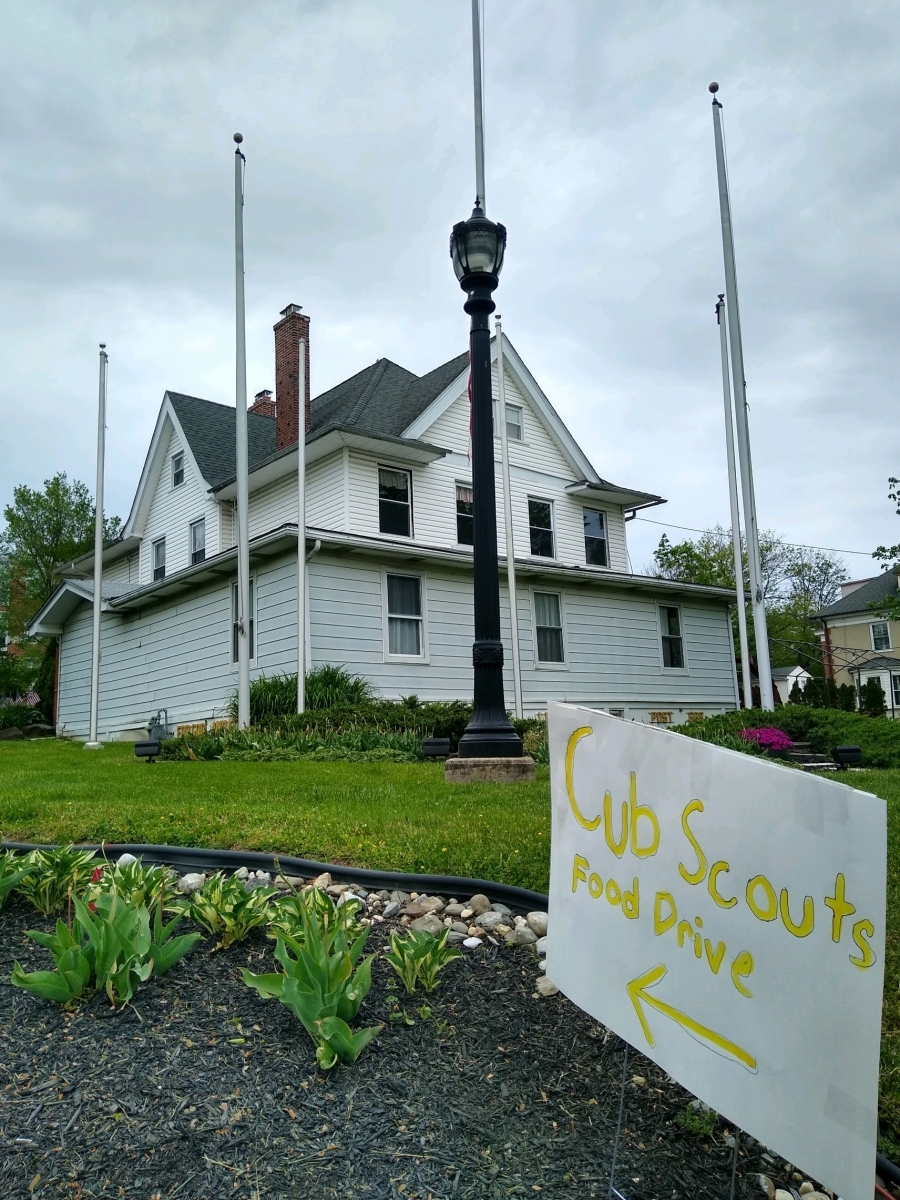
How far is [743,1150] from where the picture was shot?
7.68 ft

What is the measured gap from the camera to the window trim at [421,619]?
52.3ft

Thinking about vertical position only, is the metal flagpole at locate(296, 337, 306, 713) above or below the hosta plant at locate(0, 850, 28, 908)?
above

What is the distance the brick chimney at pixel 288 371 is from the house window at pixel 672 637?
912 cm

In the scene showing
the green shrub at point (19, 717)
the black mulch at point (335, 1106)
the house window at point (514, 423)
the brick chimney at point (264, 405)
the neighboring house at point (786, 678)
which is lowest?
the black mulch at point (335, 1106)

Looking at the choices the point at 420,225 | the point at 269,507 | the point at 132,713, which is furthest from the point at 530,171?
the point at 132,713

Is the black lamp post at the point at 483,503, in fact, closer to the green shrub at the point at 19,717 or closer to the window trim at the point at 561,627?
the window trim at the point at 561,627

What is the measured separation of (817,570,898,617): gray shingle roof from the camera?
4453 cm

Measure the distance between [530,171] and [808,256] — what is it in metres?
5.01

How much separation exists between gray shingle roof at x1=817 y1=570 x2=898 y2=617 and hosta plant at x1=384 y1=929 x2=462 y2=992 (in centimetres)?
4559

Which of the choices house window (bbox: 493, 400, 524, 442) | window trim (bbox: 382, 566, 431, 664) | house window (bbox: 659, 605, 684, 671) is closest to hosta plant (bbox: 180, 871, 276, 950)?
window trim (bbox: 382, 566, 431, 664)

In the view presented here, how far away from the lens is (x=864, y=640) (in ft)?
147

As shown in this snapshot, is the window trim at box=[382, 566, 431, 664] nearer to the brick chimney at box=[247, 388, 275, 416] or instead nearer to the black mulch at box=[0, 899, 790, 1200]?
the brick chimney at box=[247, 388, 275, 416]

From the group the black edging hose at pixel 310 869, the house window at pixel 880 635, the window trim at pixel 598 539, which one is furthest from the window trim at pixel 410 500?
the house window at pixel 880 635

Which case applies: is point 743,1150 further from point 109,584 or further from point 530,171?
point 109,584
